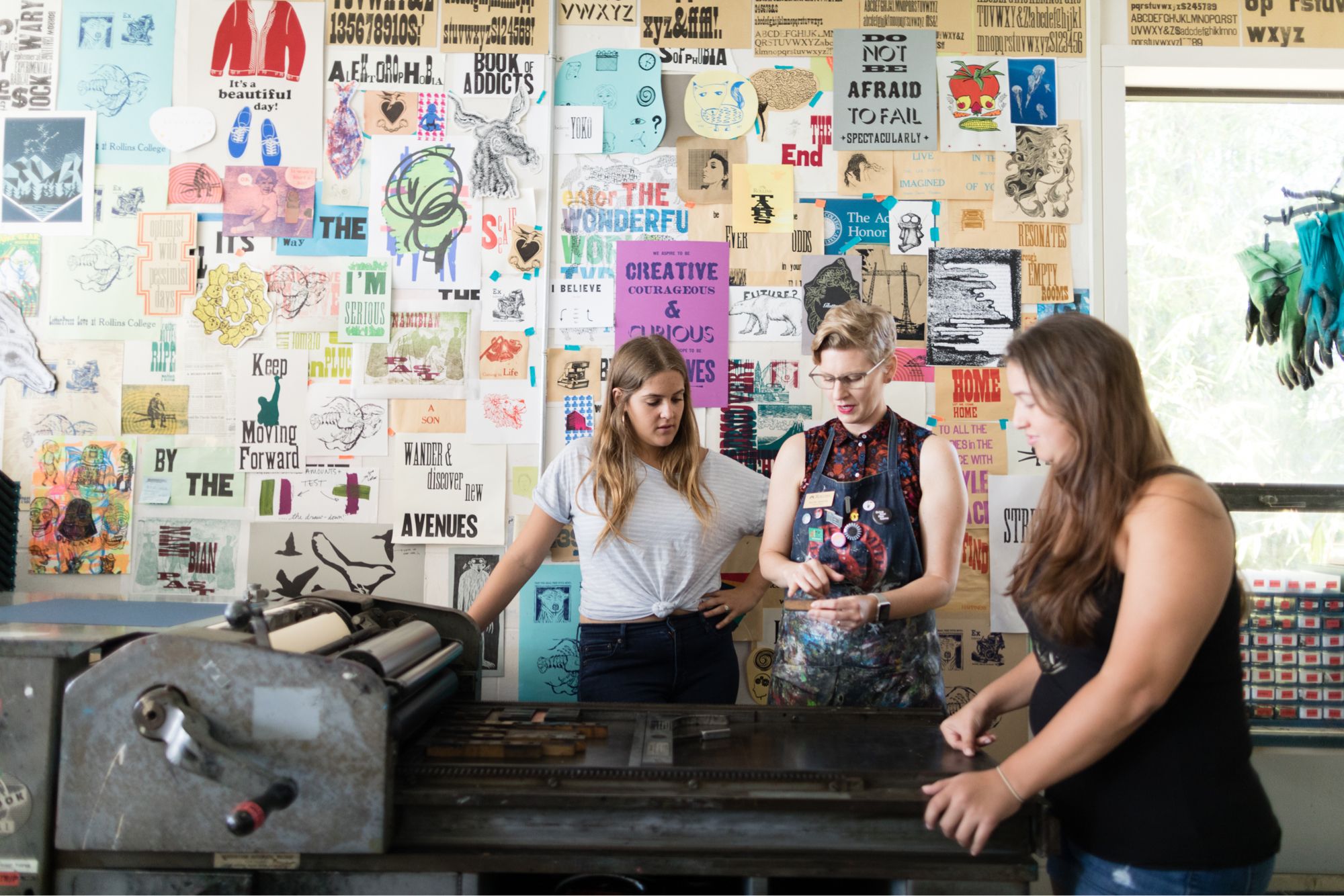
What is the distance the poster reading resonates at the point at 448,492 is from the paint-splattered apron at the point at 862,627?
1095mm

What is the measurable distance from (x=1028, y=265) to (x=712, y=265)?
3.48ft

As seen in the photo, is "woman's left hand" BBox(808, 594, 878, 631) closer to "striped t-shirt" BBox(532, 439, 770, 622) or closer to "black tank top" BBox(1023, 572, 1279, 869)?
"striped t-shirt" BBox(532, 439, 770, 622)

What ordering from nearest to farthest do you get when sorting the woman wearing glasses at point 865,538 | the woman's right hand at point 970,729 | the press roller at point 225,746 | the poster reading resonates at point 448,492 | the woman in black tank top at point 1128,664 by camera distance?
the woman in black tank top at point 1128,664, the press roller at point 225,746, the woman's right hand at point 970,729, the woman wearing glasses at point 865,538, the poster reading resonates at point 448,492

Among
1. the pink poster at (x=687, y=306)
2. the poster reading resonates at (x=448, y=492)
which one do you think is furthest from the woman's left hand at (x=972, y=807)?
the poster reading resonates at (x=448, y=492)

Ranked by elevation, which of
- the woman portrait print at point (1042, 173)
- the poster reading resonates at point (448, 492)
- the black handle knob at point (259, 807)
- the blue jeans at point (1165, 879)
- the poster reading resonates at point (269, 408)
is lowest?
the blue jeans at point (1165, 879)

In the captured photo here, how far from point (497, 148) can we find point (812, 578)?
5.95 ft

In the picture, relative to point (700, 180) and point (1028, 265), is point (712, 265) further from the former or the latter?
point (1028, 265)

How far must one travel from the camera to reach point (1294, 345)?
3.08m

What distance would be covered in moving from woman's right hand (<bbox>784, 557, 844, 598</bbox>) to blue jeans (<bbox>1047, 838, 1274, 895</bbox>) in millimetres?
770

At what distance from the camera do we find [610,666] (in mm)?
2303

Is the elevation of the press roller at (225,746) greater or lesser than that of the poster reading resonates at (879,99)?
lesser

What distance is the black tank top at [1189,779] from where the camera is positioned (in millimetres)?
1288

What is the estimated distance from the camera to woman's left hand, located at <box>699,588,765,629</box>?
2381 mm

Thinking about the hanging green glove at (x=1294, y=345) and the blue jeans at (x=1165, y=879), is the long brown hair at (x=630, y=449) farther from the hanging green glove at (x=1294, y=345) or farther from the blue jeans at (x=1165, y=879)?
the hanging green glove at (x=1294, y=345)
